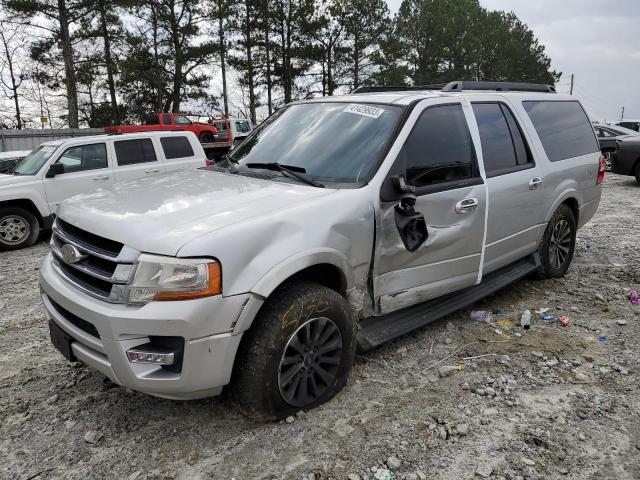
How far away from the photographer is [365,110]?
3.57 metres

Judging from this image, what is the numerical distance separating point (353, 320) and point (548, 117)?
3.22m

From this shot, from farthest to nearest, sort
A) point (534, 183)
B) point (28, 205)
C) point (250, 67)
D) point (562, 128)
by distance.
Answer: point (250, 67) → point (28, 205) → point (562, 128) → point (534, 183)

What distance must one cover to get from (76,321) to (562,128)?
469 cm

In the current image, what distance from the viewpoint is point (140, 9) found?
93.8 ft

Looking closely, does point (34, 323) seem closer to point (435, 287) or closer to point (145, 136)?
point (435, 287)

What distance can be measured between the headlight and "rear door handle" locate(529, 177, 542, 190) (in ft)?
10.2

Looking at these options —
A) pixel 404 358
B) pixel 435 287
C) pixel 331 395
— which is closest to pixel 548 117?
pixel 435 287

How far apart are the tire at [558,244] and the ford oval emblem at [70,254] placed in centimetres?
407

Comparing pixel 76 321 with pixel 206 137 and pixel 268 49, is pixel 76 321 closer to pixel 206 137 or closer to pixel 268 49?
pixel 206 137

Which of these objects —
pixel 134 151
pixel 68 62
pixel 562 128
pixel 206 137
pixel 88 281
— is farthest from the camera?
pixel 206 137

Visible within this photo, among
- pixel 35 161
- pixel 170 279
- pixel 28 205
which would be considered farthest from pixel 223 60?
pixel 170 279

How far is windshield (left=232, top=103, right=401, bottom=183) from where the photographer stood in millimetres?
3254

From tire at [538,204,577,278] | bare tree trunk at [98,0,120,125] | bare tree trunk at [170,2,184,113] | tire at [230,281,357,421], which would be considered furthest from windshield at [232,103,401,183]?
bare tree trunk at [170,2,184,113]

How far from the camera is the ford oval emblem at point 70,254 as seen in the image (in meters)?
2.68
